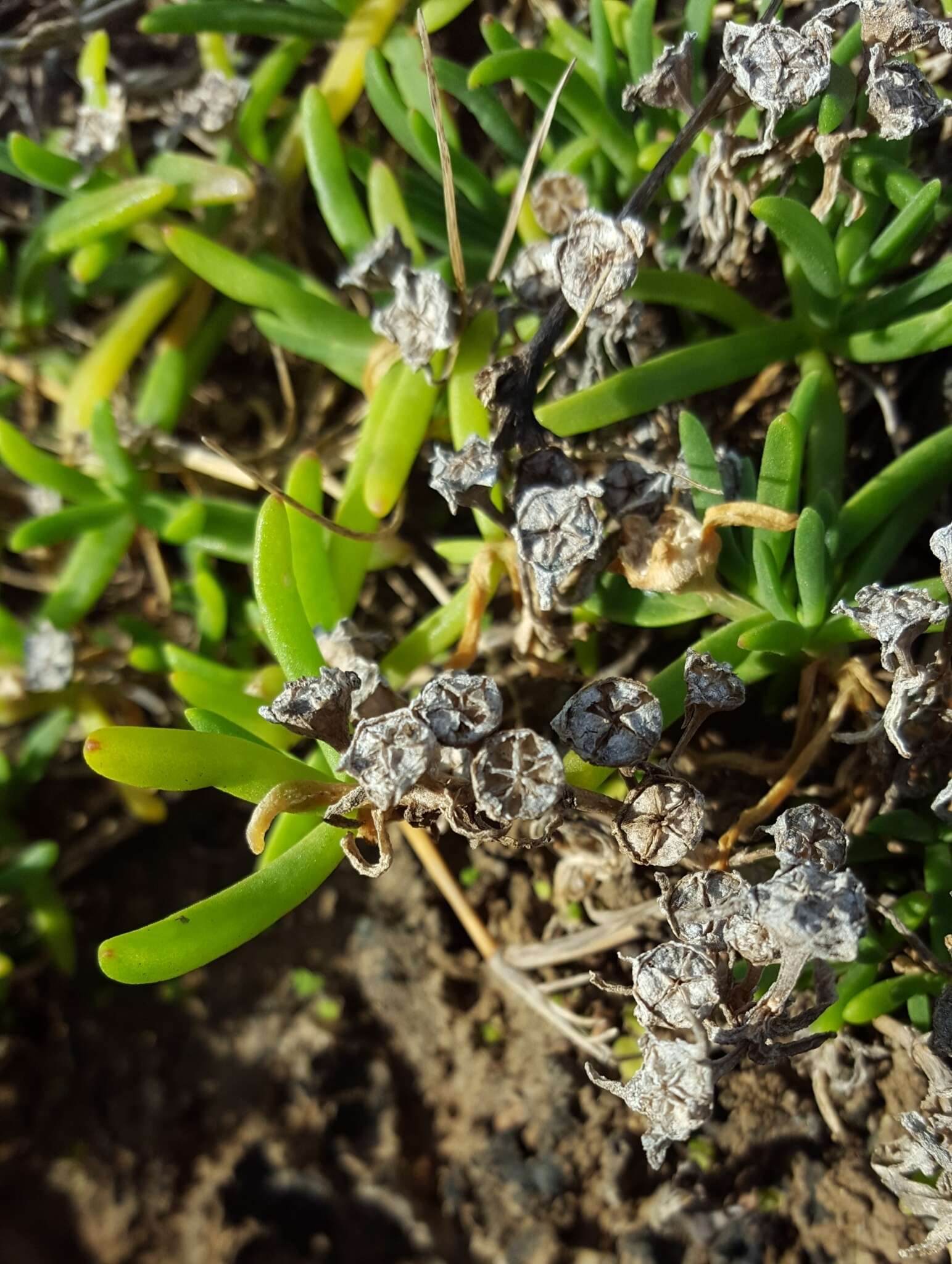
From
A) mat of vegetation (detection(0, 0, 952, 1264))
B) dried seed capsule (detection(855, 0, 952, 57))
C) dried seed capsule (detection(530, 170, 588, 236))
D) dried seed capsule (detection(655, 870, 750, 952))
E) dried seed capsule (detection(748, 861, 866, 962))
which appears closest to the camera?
dried seed capsule (detection(748, 861, 866, 962))

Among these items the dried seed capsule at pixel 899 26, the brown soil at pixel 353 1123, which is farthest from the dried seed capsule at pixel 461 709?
the dried seed capsule at pixel 899 26

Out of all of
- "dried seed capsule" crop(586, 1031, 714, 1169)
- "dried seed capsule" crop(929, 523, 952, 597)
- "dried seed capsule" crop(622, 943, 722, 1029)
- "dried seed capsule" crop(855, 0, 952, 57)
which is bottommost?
"dried seed capsule" crop(586, 1031, 714, 1169)

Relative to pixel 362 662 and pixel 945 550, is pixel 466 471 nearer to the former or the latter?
pixel 362 662

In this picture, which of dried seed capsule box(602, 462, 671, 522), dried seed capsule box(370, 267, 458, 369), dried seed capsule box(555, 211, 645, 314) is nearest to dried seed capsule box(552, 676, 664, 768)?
dried seed capsule box(602, 462, 671, 522)

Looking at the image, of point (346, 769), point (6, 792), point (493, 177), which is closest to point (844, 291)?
point (493, 177)

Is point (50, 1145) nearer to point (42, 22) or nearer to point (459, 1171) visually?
point (459, 1171)

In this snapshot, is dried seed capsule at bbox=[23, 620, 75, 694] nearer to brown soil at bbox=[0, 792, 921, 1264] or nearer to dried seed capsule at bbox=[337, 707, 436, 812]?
brown soil at bbox=[0, 792, 921, 1264]
